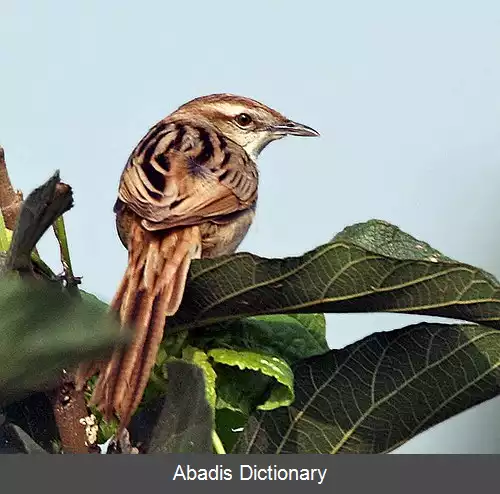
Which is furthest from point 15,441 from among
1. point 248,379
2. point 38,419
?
point 248,379

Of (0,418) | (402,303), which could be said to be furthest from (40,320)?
(402,303)

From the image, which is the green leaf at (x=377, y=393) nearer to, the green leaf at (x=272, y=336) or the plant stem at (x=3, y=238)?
the green leaf at (x=272, y=336)

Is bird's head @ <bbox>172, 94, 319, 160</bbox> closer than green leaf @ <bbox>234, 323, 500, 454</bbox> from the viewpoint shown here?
No

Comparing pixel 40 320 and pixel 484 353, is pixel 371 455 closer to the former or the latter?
pixel 484 353

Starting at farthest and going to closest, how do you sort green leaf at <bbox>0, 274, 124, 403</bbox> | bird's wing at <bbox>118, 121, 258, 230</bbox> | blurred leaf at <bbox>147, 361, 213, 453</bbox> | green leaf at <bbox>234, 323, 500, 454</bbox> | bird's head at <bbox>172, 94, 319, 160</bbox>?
bird's head at <bbox>172, 94, 319, 160</bbox>, bird's wing at <bbox>118, 121, 258, 230</bbox>, green leaf at <bbox>234, 323, 500, 454</bbox>, blurred leaf at <bbox>147, 361, 213, 453</bbox>, green leaf at <bbox>0, 274, 124, 403</bbox>

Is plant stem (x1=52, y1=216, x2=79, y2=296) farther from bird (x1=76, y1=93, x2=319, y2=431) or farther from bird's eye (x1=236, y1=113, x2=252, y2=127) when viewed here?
bird's eye (x1=236, y1=113, x2=252, y2=127)

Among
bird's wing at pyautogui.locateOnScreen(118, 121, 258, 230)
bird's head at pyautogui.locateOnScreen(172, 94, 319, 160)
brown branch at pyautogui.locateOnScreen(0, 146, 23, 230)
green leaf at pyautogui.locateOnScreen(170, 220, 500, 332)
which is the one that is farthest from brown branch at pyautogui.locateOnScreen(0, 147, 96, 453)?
bird's head at pyautogui.locateOnScreen(172, 94, 319, 160)
